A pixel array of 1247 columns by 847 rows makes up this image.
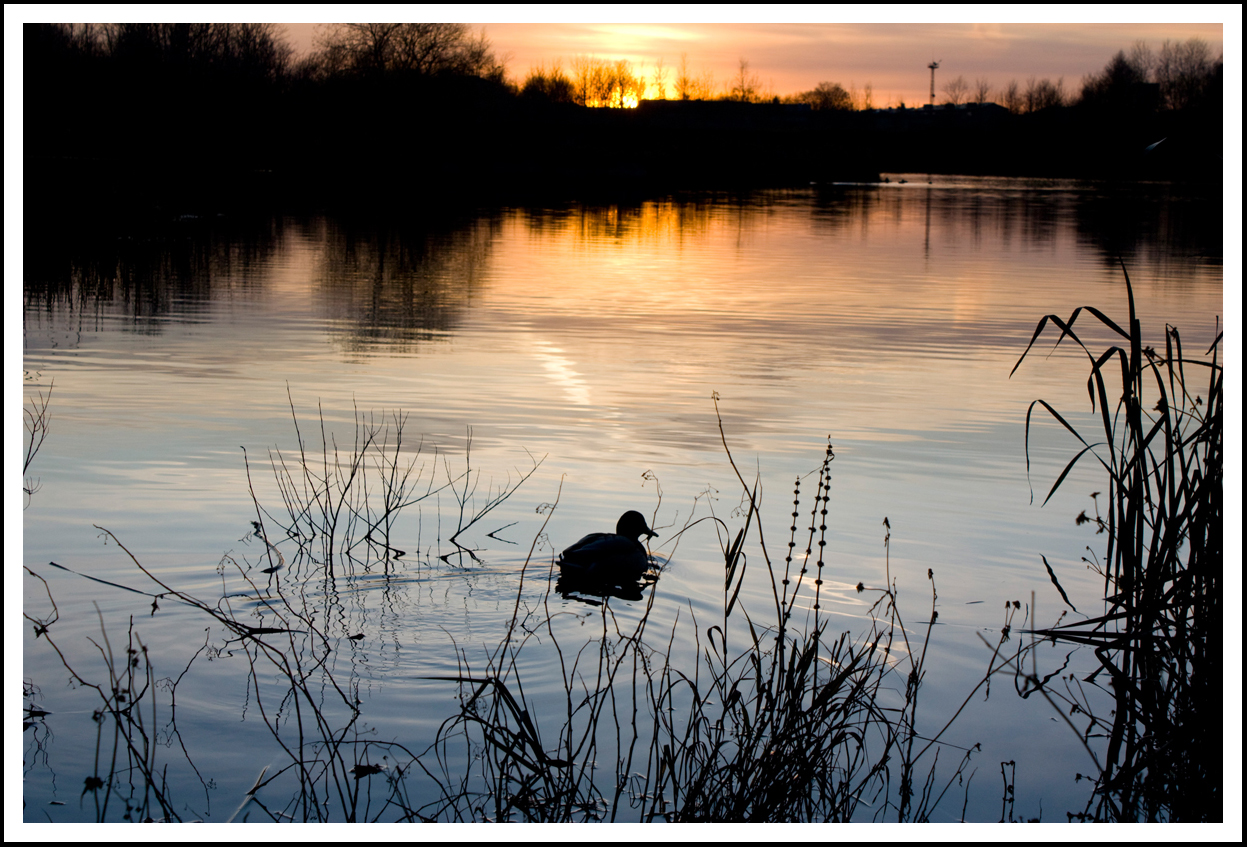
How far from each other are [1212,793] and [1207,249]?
26172mm

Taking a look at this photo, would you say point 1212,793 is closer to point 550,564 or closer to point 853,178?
point 550,564

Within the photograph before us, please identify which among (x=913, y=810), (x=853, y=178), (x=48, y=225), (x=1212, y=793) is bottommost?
(x=913, y=810)

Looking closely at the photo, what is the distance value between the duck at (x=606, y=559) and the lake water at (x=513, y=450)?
0.19 m

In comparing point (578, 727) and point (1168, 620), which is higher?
point (1168, 620)

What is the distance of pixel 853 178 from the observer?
67750mm

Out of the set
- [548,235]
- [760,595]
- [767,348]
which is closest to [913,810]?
[760,595]

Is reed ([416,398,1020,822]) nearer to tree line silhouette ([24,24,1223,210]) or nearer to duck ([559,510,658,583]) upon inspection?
duck ([559,510,658,583])

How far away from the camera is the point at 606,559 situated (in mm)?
6020

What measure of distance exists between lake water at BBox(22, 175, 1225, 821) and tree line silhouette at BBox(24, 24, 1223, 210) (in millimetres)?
8397

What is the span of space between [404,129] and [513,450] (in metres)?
49.7

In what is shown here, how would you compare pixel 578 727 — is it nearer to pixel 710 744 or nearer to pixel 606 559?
pixel 710 744

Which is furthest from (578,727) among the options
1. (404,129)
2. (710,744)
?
(404,129)

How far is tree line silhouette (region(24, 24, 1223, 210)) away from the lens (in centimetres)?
3488

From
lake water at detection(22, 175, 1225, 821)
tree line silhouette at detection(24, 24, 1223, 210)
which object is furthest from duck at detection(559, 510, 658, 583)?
tree line silhouette at detection(24, 24, 1223, 210)
